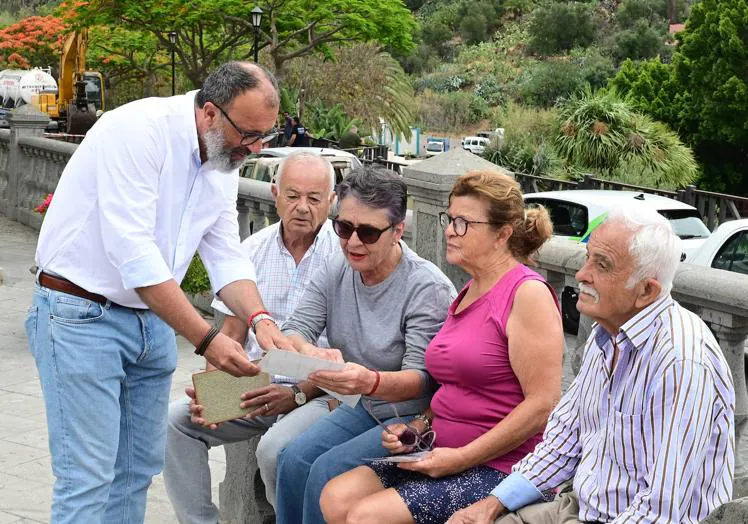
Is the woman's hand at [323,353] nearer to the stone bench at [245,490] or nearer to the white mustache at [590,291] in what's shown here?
the stone bench at [245,490]

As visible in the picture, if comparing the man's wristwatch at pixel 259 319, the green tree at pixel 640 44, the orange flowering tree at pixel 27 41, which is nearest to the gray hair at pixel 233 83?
the man's wristwatch at pixel 259 319

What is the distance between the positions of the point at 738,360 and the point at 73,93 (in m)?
35.9

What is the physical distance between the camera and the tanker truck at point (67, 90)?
113ft

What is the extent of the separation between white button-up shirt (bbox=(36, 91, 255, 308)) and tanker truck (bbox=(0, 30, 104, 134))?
24647mm

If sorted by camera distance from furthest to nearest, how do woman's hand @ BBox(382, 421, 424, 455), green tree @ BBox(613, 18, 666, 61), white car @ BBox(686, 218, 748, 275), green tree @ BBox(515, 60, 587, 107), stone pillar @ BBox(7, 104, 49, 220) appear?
green tree @ BBox(613, 18, 666, 61), green tree @ BBox(515, 60, 587, 107), stone pillar @ BBox(7, 104, 49, 220), white car @ BBox(686, 218, 748, 275), woman's hand @ BBox(382, 421, 424, 455)

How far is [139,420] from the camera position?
375 cm

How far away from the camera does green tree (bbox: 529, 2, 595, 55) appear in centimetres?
8044

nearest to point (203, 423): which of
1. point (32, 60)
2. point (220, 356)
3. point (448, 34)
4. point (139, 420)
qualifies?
point (139, 420)

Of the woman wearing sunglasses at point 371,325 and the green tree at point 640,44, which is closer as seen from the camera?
the woman wearing sunglasses at point 371,325

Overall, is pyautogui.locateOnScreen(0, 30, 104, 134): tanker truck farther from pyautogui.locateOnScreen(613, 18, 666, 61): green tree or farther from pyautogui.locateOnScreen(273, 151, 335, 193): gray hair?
pyautogui.locateOnScreen(613, 18, 666, 61): green tree

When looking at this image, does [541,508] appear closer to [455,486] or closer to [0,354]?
[455,486]

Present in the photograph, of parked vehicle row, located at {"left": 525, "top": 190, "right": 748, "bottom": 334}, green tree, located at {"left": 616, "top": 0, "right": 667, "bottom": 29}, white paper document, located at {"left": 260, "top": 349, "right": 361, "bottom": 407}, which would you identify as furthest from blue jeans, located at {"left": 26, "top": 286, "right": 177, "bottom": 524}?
green tree, located at {"left": 616, "top": 0, "right": 667, "bottom": 29}

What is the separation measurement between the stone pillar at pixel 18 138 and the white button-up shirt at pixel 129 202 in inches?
482

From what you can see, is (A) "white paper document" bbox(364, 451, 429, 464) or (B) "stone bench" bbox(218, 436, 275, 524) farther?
Result: (B) "stone bench" bbox(218, 436, 275, 524)
